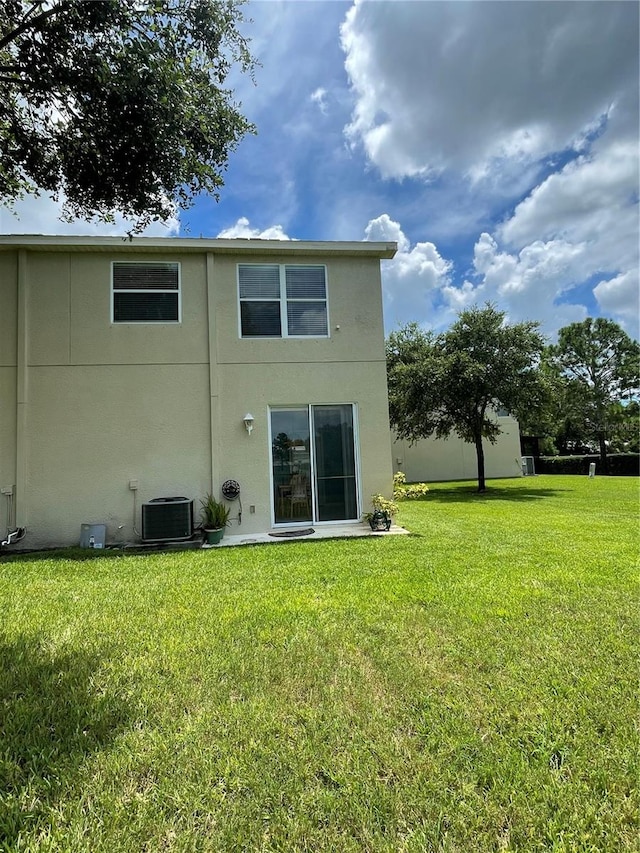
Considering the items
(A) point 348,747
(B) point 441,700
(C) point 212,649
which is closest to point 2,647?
(C) point 212,649

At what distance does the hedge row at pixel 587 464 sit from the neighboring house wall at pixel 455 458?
5.45 m

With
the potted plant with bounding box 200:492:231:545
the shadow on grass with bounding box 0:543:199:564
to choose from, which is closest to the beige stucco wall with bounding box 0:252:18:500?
the shadow on grass with bounding box 0:543:199:564

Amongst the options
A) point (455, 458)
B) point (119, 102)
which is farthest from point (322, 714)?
point (455, 458)

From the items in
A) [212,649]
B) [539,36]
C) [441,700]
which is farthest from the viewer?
[539,36]

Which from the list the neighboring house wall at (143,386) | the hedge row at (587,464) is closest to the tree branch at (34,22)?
the neighboring house wall at (143,386)

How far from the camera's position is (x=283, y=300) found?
348 inches

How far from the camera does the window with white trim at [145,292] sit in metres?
8.48

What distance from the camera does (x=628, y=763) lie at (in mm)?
2125

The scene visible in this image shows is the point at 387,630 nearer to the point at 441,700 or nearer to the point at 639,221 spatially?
the point at 441,700

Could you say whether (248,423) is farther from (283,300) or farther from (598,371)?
(598,371)

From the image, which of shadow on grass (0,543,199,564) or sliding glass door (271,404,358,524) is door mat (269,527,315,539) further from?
shadow on grass (0,543,199,564)

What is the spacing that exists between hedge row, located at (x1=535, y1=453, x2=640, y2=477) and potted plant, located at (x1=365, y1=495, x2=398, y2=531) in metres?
24.5

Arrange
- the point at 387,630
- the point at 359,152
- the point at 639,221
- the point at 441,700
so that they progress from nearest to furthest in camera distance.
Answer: the point at 441,700
the point at 387,630
the point at 639,221
the point at 359,152

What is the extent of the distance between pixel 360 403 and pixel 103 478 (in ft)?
16.7
